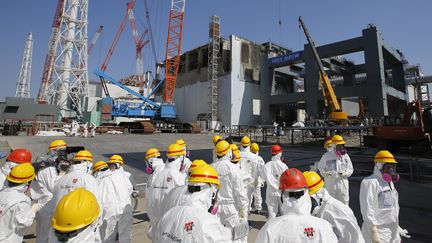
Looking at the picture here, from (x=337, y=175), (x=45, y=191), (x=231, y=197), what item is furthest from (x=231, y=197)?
(x=45, y=191)

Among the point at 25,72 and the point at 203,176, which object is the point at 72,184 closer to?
the point at 203,176

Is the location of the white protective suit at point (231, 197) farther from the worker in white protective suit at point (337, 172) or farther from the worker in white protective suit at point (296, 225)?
the worker in white protective suit at point (337, 172)

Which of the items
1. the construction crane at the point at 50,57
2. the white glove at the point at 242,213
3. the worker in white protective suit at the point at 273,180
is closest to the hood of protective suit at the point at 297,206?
the white glove at the point at 242,213

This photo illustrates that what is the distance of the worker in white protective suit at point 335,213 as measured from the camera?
2365 millimetres

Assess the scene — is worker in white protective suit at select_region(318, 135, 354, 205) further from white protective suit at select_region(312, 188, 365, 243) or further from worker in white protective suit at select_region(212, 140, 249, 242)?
white protective suit at select_region(312, 188, 365, 243)

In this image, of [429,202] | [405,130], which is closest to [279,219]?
[429,202]

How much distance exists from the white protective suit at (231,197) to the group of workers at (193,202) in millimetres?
16

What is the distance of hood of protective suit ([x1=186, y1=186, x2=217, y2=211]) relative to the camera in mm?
2163

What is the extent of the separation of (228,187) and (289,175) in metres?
2.04

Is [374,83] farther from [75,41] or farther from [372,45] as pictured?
[75,41]

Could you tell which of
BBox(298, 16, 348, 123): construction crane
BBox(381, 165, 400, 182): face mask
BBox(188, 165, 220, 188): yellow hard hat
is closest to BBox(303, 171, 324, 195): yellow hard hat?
BBox(188, 165, 220, 188): yellow hard hat

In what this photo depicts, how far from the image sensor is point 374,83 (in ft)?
91.0

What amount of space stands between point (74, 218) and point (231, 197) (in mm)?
2723

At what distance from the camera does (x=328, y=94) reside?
28.2 metres
